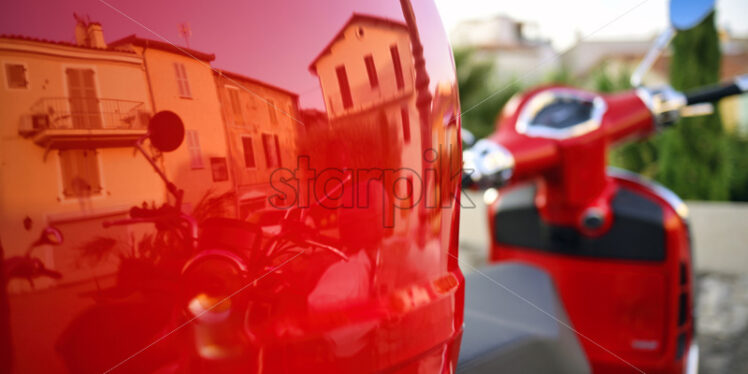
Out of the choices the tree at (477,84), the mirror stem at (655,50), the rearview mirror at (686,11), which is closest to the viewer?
the rearview mirror at (686,11)

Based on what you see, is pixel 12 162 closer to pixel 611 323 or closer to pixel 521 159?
pixel 521 159

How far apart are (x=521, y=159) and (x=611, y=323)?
57cm

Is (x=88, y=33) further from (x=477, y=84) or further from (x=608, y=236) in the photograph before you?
(x=477, y=84)

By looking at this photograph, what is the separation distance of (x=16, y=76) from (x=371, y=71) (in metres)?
0.27

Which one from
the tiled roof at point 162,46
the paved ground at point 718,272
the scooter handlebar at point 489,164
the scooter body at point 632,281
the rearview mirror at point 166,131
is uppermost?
the tiled roof at point 162,46

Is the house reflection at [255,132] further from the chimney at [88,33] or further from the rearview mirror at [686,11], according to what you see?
the rearview mirror at [686,11]

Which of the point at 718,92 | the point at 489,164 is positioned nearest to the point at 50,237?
the point at 489,164

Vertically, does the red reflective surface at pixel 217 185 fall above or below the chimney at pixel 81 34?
below

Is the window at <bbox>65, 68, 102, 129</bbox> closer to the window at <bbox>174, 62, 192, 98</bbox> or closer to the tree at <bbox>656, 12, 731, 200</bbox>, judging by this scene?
the window at <bbox>174, 62, 192, 98</bbox>

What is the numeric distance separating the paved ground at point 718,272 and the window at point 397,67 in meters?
2.44

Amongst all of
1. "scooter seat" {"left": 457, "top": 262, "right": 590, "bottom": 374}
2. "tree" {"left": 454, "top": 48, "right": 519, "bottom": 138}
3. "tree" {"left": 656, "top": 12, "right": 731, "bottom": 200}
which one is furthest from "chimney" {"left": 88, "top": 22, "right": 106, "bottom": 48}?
"tree" {"left": 454, "top": 48, "right": 519, "bottom": 138}

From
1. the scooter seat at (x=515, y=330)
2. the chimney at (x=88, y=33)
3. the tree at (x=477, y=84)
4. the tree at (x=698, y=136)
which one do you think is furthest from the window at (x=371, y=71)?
the tree at (x=477, y=84)

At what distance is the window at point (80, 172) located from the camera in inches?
13.9

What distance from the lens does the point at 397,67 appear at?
48 cm
